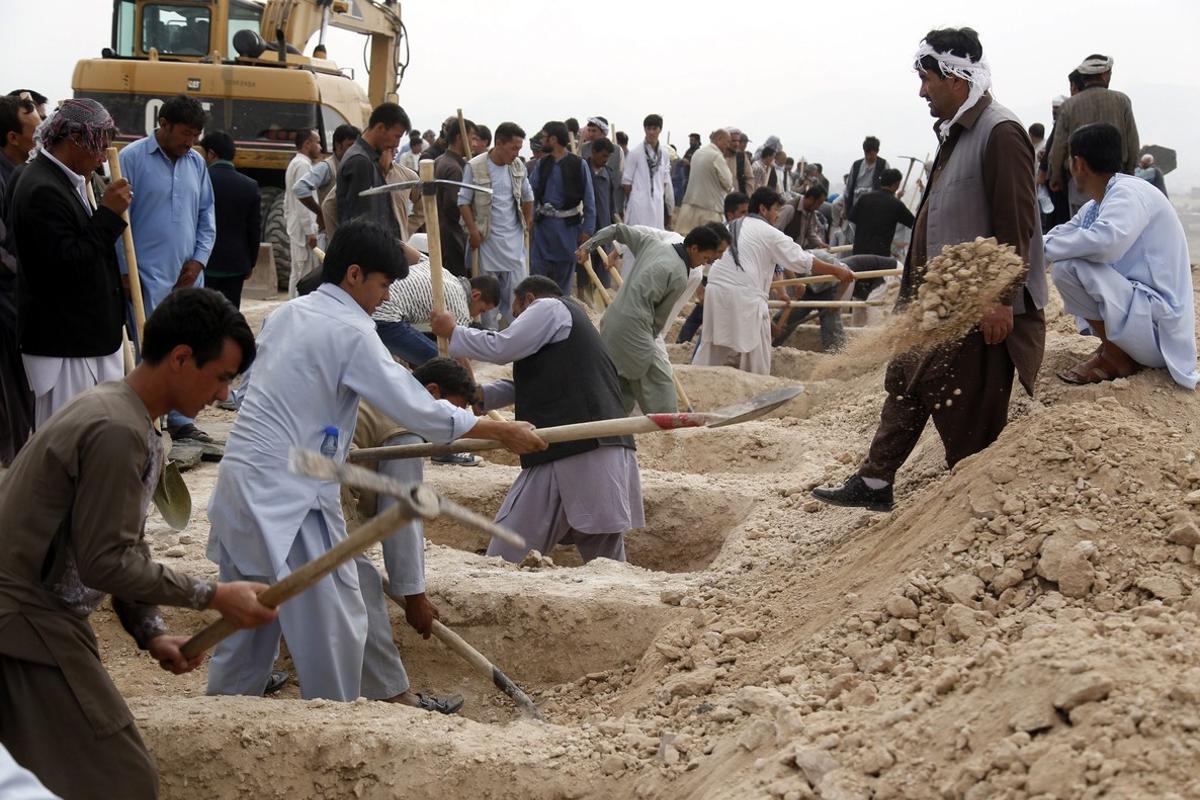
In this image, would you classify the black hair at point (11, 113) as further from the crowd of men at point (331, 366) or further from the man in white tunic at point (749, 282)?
the man in white tunic at point (749, 282)

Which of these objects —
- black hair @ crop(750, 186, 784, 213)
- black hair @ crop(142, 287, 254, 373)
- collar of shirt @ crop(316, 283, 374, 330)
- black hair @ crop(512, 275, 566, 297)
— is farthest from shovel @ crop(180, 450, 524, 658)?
black hair @ crop(750, 186, 784, 213)

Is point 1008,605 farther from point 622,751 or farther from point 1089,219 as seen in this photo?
point 1089,219

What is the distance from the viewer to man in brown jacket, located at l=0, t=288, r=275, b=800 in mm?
2506

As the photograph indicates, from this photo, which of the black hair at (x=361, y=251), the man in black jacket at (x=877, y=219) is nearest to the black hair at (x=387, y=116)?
the black hair at (x=361, y=251)

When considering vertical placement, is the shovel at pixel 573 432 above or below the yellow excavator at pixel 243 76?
below

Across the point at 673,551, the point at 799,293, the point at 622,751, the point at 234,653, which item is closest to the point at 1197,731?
the point at 622,751

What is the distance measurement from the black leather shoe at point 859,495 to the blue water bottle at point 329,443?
1.99 metres

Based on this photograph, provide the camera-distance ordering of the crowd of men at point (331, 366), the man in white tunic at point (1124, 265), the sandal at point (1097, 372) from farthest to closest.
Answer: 1. the sandal at point (1097, 372)
2. the man in white tunic at point (1124, 265)
3. the crowd of men at point (331, 366)

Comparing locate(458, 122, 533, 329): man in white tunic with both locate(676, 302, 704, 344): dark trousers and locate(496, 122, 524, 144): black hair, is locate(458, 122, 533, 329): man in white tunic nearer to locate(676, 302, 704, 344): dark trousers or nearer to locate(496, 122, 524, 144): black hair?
locate(496, 122, 524, 144): black hair

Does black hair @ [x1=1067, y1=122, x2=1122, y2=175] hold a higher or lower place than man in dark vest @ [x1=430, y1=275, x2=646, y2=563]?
higher

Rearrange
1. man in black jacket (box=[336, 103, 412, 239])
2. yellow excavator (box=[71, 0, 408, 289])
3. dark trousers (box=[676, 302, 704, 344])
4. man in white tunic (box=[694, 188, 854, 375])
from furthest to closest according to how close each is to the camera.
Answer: yellow excavator (box=[71, 0, 408, 289]) → dark trousers (box=[676, 302, 704, 344]) → man in white tunic (box=[694, 188, 854, 375]) → man in black jacket (box=[336, 103, 412, 239])

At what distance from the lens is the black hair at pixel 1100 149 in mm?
5297

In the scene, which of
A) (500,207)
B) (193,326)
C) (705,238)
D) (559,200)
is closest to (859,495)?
(705,238)

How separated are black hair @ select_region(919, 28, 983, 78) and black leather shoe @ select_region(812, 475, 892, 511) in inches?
61.8
